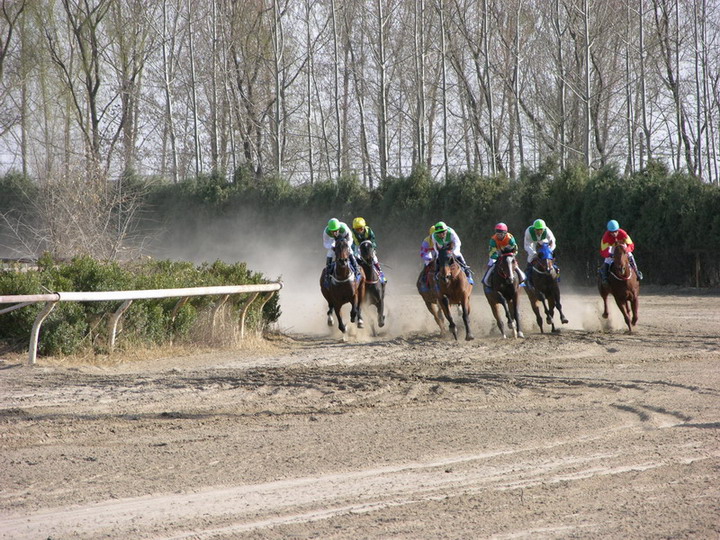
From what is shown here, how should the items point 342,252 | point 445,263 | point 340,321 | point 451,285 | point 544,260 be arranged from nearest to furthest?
point 445,263
point 451,285
point 342,252
point 340,321
point 544,260

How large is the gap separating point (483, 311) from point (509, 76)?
2323cm

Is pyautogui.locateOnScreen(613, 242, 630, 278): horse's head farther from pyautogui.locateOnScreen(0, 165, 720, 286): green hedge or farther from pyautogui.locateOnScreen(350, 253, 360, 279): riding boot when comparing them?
pyautogui.locateOnScreen(0, 165, 720, 286): green hedge

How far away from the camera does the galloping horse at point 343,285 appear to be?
14867 millimetres

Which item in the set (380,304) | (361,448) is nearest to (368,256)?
(380,304)

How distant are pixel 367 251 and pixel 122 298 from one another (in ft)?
19.8

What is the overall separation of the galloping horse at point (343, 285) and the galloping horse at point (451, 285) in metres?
1.51

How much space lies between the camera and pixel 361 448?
6.52 metres

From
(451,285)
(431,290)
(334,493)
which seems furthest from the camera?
(431,290)

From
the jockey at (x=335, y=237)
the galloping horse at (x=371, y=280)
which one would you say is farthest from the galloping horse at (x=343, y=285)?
the galloping horse at (x=371, y=280)

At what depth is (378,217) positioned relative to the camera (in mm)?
36500

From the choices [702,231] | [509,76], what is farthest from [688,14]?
[702,231]

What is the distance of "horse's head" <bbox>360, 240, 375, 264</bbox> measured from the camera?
15.9 meters

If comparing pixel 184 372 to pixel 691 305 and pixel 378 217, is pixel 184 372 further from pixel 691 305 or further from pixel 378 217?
pixel 378 217

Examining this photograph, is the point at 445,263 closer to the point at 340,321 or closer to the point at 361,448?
the point at 340,321
